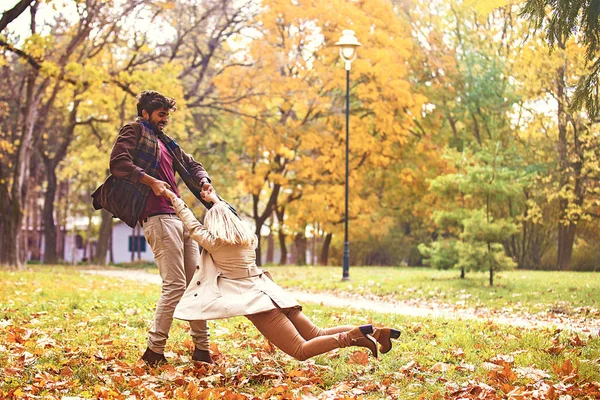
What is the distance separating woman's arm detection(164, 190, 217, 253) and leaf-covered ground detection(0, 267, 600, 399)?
1.09 meters

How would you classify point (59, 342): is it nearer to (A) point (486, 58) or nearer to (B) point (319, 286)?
(B) point (319, 286)

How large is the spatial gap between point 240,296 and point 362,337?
41.6 inches

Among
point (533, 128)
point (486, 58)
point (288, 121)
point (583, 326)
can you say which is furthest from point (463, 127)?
point (583, 326)

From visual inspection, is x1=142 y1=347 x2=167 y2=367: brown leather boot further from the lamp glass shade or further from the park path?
the lamp glass shade

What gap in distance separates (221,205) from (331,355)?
187cm

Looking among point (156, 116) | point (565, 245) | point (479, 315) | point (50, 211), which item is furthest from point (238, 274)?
point (50, 211)

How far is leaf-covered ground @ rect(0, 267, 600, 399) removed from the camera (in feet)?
19.1

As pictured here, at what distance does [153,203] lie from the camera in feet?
22.5

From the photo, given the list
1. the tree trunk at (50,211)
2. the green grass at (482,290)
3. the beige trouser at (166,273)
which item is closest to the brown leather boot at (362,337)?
the beige trouser at (166,273)

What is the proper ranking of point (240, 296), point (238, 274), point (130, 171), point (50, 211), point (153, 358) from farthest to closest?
point (50, 211) → point (153, 358) → point (130, 171) → point (238, 274) → point (240, 296)

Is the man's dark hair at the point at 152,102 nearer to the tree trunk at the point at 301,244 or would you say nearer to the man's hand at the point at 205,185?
the man's hand at the point at 205,185

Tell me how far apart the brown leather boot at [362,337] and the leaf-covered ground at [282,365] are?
1.18 feet

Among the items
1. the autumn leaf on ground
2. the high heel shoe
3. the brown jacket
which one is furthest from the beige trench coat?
the autumn leaf on ground

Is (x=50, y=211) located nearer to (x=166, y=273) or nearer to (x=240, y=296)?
(x=166, y=273)
